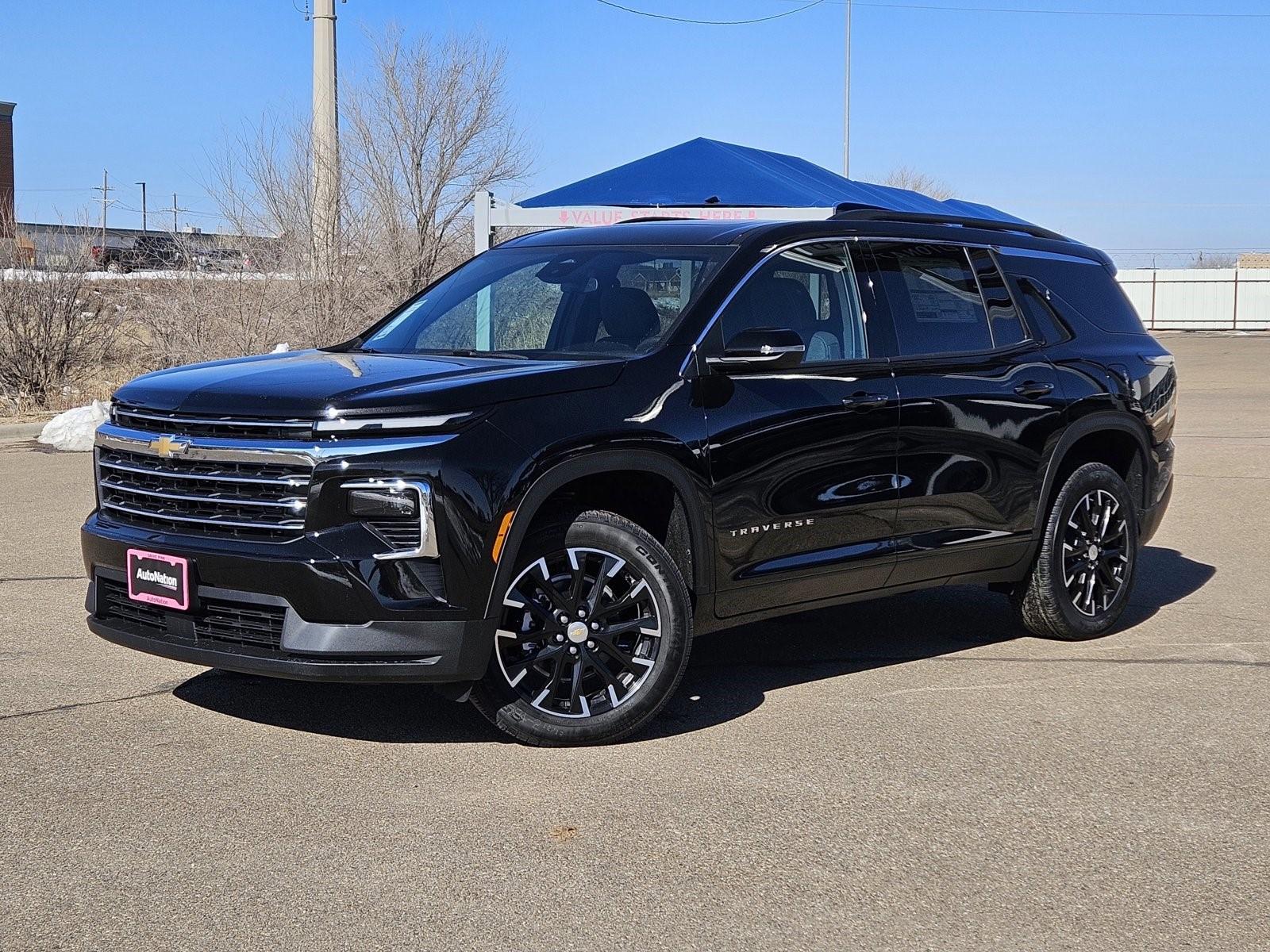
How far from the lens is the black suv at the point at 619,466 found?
15.8ft

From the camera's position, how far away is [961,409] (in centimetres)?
639

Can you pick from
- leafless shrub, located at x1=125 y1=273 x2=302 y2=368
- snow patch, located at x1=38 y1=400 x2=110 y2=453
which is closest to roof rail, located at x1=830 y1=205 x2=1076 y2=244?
snow patch, located at x1=38 y1=400 x2=110 y2=453

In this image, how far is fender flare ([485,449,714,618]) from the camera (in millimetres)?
4941

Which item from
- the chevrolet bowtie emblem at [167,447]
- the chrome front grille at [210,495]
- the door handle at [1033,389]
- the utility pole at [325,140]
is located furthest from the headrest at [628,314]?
the utility pole at [325,140]

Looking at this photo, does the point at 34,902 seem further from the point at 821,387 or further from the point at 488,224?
the point at 488,224

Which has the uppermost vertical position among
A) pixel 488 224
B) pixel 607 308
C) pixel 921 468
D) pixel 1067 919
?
pixel 488 224

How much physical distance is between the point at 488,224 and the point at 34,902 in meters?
10.9

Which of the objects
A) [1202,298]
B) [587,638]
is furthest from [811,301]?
[1202,298]

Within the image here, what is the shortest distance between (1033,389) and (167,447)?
3.75 metres

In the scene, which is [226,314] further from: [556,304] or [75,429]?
[556,304]

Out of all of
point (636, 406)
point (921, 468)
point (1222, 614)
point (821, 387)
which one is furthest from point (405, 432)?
point (1222, 614)

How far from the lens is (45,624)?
7.07 metres

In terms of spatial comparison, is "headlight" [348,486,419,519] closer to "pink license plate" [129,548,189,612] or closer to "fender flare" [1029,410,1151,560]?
"pink license plate" [129,548,189,612]

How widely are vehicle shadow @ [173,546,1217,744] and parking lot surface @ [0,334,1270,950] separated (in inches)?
1.0
